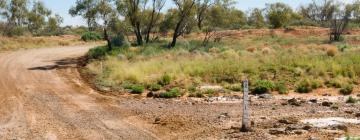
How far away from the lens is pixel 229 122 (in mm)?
13352

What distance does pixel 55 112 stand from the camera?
15.3 metres

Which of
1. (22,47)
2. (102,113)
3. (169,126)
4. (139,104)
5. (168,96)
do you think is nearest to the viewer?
(169,126)

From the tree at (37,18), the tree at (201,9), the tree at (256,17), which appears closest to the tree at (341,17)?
the tree at (201,9)

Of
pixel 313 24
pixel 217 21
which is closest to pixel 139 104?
pixel 217 21

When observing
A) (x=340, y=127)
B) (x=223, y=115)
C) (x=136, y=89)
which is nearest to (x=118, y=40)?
(x=136, y=89)

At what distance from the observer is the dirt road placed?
12.3m

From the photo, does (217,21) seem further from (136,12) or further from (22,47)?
(22,47)

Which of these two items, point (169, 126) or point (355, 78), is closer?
point (169, 126)

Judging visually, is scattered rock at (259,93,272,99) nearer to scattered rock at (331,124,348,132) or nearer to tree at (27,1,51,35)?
scattered rock at (331,124,348,132)

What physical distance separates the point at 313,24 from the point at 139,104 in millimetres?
65405

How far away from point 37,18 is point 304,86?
67976 mm

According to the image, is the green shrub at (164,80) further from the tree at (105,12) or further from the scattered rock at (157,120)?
the tree at (105,12)

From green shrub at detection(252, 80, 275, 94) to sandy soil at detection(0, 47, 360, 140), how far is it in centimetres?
77

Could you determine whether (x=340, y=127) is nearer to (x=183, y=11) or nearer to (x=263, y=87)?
(x=263, y=87)
